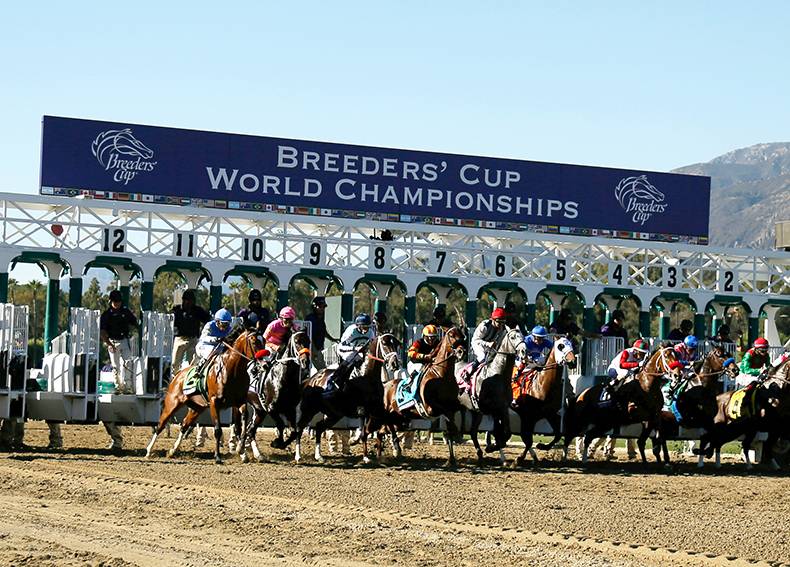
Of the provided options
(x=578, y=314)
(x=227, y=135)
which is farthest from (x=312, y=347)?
(x=578, y=314)

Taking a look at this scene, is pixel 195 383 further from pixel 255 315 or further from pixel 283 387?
pixel 255 315

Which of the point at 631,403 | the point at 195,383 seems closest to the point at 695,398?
the point at 631,403

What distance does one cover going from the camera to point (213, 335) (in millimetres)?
20453

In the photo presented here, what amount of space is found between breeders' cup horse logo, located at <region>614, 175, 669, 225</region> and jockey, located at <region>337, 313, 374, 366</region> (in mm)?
12351

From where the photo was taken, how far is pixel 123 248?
25.4 m

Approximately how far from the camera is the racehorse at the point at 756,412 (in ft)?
71.3

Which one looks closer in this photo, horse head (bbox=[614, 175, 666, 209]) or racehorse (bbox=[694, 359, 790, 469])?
racehorse (bbox=[694, 359, 790, 469])

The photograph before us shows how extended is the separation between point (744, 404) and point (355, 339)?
5.64 metres

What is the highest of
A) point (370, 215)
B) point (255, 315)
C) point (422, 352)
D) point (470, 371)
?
point (370, 215)

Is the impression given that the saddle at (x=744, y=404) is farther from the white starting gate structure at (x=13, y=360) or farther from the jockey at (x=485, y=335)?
the white starting gate structure at (x=13, y=360)

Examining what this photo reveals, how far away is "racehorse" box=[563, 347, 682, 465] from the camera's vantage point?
21.4 metres

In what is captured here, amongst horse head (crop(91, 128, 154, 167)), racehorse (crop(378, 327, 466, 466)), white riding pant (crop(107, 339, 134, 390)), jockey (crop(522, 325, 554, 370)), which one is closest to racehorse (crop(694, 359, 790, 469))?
jockey (crop(522, 325, 554, 370))

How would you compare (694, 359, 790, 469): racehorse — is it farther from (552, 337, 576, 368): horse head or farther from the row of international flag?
the row of international flag

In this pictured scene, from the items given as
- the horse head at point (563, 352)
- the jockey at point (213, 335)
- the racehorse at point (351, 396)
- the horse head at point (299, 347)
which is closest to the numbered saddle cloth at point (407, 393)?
the racehorse at point (351, 396)
